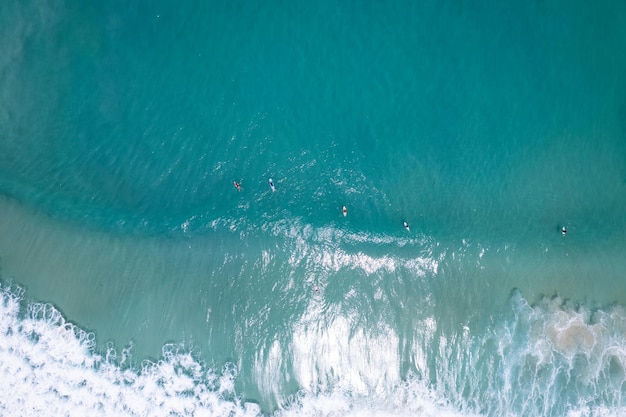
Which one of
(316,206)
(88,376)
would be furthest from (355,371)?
(88,376)

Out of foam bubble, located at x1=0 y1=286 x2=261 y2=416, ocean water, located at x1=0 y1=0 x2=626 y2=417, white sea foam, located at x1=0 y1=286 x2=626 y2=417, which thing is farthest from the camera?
ocean water, located at x1=0 y1=0 x2=626 y2=417

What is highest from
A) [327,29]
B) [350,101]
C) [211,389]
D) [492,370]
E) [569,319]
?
[327,29]

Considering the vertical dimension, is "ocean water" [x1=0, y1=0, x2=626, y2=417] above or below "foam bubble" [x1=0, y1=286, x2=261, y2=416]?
above

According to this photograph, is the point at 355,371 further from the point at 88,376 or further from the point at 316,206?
the point at 88,376

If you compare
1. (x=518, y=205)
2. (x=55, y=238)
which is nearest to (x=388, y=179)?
(x=518, y=205)

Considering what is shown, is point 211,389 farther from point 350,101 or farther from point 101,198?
point 350,101

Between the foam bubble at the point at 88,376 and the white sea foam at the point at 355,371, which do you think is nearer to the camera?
the foam bubble at the point at 88,376

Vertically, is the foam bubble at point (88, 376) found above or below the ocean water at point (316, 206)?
below

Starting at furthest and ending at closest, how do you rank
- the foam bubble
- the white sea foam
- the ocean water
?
A: the ocean water, the white sea foam, the foam bubble
